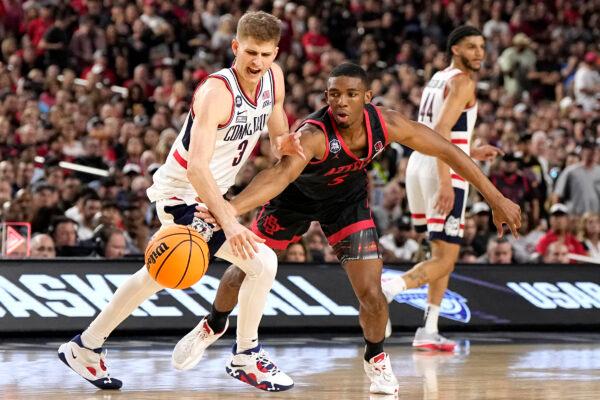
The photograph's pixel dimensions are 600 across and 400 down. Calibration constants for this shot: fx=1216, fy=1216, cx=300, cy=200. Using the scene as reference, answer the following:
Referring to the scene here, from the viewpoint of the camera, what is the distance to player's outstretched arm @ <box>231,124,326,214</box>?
6871mm

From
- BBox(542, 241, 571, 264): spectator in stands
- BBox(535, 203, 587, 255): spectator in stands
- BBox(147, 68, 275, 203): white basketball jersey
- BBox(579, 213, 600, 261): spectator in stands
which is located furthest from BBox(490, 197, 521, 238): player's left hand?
BBox(579, 213, 600, 261): spectator in stands

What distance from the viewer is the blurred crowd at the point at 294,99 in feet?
43.9

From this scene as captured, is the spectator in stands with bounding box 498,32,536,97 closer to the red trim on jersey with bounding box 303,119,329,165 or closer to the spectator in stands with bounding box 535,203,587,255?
the spectator in stands with bounding box 535,203,587,255

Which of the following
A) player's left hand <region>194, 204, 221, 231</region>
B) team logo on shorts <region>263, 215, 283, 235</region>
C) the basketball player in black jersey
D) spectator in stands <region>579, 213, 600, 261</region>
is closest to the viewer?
player's left hand <region>194, 204, 221, 231</region>

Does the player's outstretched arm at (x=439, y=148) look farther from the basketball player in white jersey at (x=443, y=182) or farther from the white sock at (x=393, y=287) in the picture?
the white sock at (x=393, y=287)

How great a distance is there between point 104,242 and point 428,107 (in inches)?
139

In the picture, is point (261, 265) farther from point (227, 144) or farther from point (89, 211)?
point (89, 211)

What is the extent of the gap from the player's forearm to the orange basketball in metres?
0.20

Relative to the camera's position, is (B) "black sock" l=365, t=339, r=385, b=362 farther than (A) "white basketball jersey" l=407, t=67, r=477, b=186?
No

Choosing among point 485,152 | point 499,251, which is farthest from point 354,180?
point 499,251

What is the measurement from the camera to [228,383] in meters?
7.77

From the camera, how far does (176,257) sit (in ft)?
21.8

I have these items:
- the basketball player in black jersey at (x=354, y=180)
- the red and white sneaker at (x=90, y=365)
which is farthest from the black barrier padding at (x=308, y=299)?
the red and white sneaker at (x=90, y=365)

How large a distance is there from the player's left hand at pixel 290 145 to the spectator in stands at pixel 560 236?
742 cm
